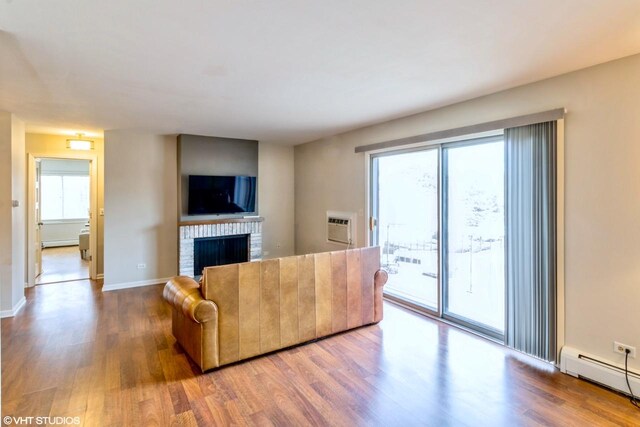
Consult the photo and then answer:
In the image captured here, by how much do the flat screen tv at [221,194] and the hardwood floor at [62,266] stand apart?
2.62 m

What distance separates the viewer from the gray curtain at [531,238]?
9.09 ft

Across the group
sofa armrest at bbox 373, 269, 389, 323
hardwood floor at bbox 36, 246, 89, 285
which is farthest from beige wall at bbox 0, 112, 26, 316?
sofa armrest at bbox 373, 269, 389, 323

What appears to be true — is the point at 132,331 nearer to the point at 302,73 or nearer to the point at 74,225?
the point at 302,73

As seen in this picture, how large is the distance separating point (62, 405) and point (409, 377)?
254 cm

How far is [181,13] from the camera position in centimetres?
183

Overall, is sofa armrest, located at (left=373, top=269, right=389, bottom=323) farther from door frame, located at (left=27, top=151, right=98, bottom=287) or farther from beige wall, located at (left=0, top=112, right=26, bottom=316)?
door frame, located at (left=27, top=151, right=98, bottom=287)

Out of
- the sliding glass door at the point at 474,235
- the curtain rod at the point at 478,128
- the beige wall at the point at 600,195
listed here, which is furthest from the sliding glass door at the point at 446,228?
the beige wall at the point at 600,195

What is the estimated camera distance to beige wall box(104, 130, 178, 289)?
16.8 ft

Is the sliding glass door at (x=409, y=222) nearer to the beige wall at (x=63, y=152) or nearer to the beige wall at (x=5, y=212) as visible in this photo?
the beige wall at (x=5, y=212)

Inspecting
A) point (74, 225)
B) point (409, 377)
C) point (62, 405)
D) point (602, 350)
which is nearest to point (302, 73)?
point (409, 377)

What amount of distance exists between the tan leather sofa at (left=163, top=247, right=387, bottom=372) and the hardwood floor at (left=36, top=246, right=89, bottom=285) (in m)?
4.02

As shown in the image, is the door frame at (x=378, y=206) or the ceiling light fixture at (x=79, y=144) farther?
the ceiling light fixture at (x=79, y=144)

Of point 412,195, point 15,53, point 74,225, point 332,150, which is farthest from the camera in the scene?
point 74,225

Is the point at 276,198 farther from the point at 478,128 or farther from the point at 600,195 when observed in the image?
the point at 600,195
